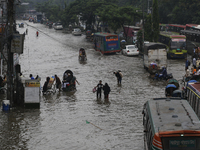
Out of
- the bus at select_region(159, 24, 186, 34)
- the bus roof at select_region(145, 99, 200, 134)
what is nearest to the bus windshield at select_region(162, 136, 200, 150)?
the bus roof at select_region(145, 99, 200, 134)

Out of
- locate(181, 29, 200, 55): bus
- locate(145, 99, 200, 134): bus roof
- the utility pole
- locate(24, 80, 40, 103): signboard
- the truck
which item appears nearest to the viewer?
locate(145, 99, 200, 134): bus roof

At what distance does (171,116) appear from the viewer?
11.2m

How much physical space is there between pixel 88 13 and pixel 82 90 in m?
58.9

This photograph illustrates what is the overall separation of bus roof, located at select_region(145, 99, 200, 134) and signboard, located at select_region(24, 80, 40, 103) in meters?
9.75

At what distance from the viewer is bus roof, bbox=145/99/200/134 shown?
1033 centimetres

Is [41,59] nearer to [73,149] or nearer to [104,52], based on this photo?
[104,52]

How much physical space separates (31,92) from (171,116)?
11.6 m

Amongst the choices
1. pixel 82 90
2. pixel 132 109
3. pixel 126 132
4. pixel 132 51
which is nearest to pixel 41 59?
pixel 132 51

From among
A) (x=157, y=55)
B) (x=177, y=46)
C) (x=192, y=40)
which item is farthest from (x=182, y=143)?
(x=192, y=40)

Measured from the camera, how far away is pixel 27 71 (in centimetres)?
3728

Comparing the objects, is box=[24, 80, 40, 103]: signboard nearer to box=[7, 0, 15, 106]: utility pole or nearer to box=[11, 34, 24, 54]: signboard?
box=[7, 0, 15, 106]: utility pole

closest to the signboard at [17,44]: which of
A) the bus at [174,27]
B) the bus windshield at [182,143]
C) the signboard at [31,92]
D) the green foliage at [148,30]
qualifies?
the signboard at [31,92]

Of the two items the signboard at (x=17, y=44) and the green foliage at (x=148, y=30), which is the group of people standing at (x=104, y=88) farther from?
the green foliage at (x=148, y=30)

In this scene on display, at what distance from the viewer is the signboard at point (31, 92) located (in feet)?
69.3
